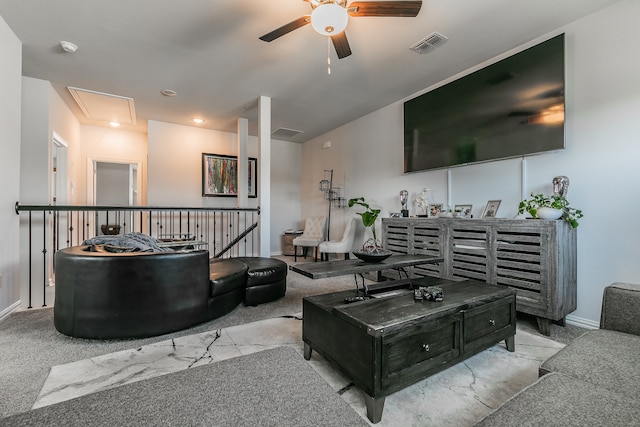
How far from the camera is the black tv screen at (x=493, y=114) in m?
2.66

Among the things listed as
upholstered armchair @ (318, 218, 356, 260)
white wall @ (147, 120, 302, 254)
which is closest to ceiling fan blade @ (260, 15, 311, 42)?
upholstered armchair @ (318, 218, 356, 260)

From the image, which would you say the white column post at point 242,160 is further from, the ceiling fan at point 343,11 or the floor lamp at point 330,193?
the ceiling fan at point 343,11

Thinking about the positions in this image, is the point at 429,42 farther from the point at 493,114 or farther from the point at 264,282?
the point at 264,282

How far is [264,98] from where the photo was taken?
4.29 meters

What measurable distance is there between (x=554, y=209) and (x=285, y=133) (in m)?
4.87

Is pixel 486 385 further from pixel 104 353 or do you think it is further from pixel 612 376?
pixel 104 353

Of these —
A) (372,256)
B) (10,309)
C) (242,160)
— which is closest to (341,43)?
(372,256)

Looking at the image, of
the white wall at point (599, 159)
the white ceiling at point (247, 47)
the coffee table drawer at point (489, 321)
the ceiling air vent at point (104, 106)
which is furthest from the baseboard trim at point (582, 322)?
the ceiling air vent at point (104, 106)

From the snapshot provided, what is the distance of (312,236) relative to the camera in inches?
233

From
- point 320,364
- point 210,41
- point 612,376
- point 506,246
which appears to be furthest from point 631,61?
point 210,41

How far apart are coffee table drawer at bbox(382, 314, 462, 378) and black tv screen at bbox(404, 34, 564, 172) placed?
2.15 m

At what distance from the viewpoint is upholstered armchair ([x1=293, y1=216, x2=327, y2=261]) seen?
18.2 feet

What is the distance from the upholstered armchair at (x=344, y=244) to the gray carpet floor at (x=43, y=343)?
1.73 m

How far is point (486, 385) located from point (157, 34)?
12.8 ft
